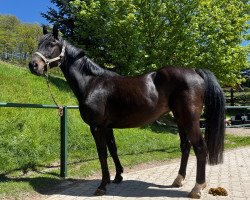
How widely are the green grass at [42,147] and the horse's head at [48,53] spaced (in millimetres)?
1900

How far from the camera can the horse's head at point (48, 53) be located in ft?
17.4

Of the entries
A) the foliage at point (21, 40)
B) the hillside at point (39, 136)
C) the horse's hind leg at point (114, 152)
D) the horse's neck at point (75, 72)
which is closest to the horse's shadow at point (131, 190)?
the horse's hind leg at point (114, 152)

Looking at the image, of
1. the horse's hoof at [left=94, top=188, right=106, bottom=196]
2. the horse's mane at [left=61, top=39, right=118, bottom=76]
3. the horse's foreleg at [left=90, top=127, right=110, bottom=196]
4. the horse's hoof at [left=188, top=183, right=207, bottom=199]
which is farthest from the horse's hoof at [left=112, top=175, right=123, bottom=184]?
the horse's mane at [left=61, top=39, right=118, bottom=76]

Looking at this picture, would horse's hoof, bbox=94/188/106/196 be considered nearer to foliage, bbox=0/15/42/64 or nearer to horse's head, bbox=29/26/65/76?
horse's head, bbox=29/26/65/76

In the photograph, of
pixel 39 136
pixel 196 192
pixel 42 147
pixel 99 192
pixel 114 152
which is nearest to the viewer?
pixel 196 192

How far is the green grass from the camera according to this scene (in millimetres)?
6242

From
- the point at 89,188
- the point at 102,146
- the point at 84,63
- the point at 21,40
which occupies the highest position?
the point at 21,40

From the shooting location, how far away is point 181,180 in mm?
5836

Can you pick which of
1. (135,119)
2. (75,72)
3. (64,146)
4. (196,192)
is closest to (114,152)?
(135,119)

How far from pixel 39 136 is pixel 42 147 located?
30.5 inches

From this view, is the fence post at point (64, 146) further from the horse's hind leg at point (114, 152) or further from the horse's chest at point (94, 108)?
the horse's chest at point (94, 108)

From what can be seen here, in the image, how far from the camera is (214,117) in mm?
5355

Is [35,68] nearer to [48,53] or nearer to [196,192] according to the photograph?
[48,53]

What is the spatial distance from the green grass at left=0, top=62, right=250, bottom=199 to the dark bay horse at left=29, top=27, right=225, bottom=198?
139 cm
